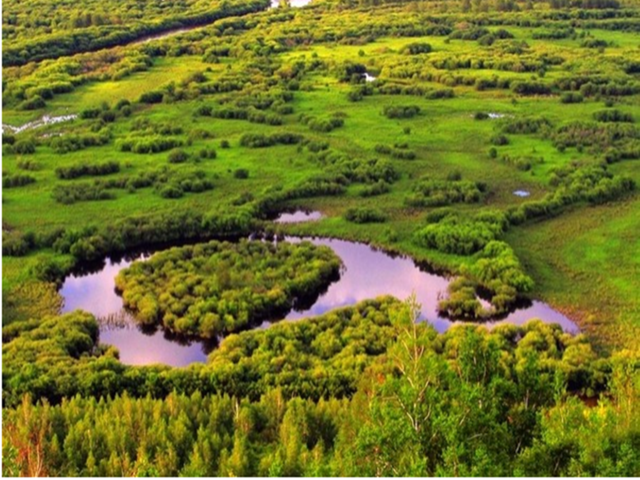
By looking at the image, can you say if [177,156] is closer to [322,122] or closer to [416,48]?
[322,122]

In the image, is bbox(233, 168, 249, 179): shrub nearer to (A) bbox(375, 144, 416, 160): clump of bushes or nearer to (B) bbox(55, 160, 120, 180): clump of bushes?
(B) bbox(55, 160, 120, 180): clump of bushes

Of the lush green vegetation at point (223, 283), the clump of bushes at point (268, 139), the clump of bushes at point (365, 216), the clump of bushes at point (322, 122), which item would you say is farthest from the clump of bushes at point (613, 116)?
the lush green vegetation at point (223, 283)

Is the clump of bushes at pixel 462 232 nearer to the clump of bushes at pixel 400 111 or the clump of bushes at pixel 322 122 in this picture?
the clump of bushes at pixel 322 122

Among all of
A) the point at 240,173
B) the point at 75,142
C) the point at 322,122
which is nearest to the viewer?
the point at 240,173

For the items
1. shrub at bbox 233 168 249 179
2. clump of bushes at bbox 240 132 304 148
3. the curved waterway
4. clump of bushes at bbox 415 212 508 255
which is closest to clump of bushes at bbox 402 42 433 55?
clump of bushes at bbox 240 132 304 148

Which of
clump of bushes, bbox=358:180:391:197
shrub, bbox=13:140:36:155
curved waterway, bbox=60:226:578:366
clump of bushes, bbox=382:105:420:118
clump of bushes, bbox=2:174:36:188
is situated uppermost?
shrub, bbox=13:140:36:155

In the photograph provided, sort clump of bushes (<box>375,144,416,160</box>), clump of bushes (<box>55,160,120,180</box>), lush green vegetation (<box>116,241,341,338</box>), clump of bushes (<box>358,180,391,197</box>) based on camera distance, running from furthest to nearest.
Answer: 1. clump of bushes (<box>375,144,416,160</box>)
2. clump of bushes (<box>55,160,120,180</box>)
3. clump of bushes (<box>358,180,391,197</box>)
4. lush green vegetation (<box>116,241,341,338</box>)

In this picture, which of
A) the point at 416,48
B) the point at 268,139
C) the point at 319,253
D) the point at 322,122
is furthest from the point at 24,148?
the point at 416,48
